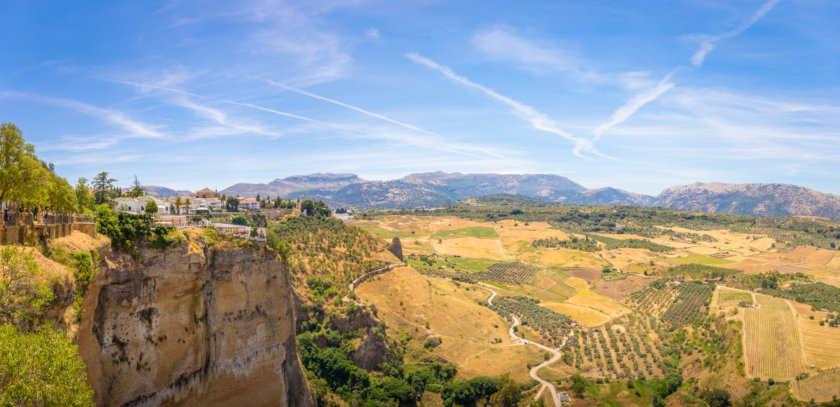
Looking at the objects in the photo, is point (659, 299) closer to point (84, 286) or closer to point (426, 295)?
point (426, 295)

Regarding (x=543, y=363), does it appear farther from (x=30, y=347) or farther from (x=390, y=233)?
(x=390, y=233)

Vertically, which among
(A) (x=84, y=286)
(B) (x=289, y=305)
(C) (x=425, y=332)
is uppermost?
(A) (x=84, y=286)

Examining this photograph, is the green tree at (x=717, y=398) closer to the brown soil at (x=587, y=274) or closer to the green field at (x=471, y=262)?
the brown soil at (x=587, y=274)

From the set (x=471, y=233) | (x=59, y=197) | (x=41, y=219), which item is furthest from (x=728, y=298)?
(x=41, y=219)

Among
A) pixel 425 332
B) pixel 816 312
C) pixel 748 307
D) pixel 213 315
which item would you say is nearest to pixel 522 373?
pixel 425 332

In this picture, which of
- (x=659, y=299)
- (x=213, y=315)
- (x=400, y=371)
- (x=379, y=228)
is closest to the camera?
(x=213, y=315)

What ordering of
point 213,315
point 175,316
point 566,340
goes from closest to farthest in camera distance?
1. point 175,316
2. point 213,315
3. point 566,340

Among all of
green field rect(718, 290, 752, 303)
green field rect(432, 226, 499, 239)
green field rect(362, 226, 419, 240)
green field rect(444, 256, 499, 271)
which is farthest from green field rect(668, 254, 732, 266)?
green field rect(362, 226, 419, 240)
